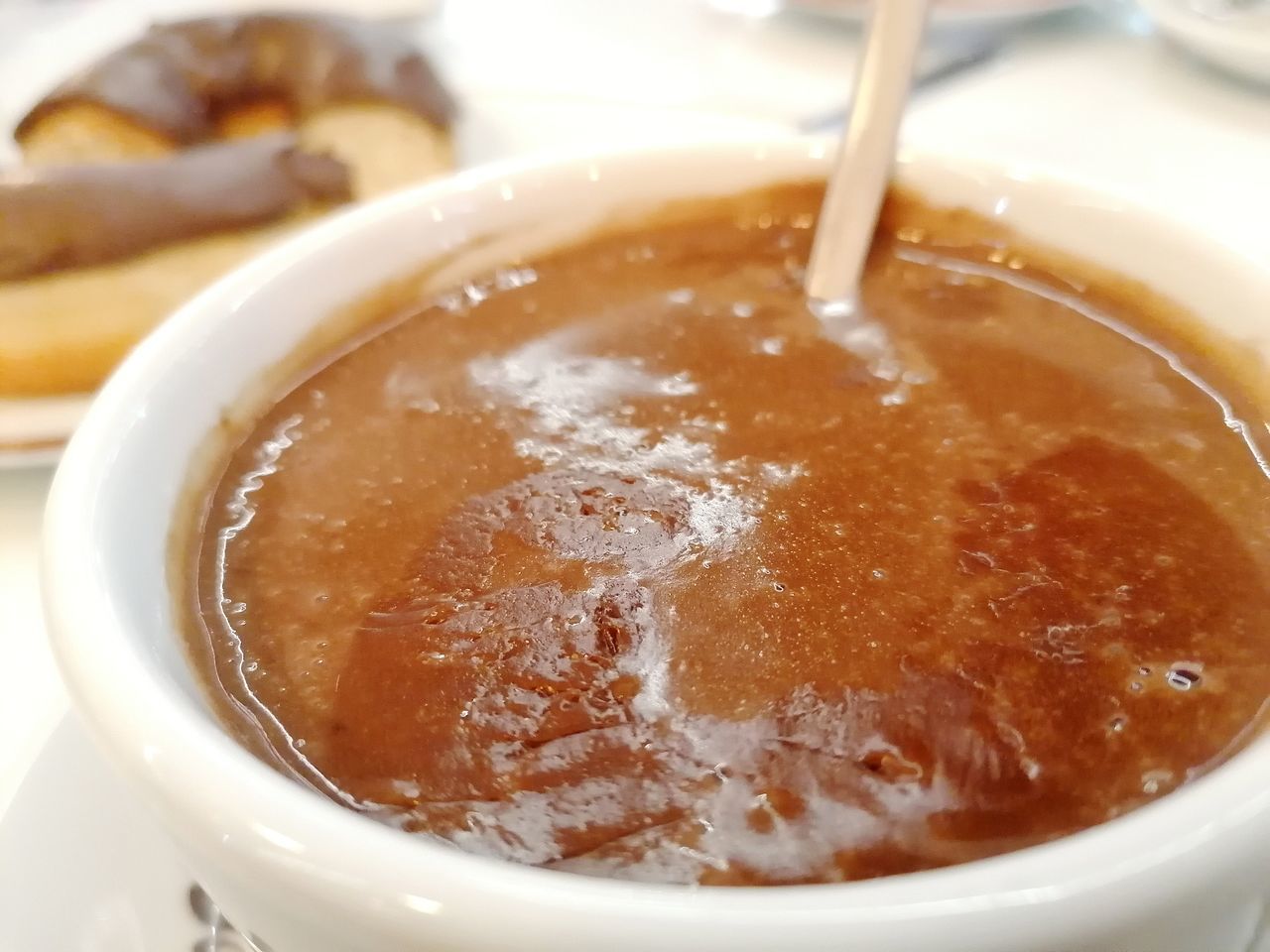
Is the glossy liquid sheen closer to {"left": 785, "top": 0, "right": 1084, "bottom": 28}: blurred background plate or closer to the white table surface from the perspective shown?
the white table surface

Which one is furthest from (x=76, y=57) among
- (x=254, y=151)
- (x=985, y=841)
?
(x=985, y=841)

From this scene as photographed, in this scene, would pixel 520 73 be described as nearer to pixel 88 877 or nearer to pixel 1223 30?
pixel 1223 30

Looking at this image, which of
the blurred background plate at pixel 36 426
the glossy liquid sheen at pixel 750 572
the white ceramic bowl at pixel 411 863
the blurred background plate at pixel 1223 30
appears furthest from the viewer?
the blurred background plate at pixel 1223 30

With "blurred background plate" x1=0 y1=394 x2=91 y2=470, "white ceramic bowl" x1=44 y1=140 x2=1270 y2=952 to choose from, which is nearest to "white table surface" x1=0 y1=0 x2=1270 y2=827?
"blurred background plate" x1=0 y1=394 x2=91 y2=470

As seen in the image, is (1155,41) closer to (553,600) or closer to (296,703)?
(553,600)

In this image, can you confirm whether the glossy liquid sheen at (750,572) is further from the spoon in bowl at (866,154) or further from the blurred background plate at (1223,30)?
the blurred background plate at (1223,30)

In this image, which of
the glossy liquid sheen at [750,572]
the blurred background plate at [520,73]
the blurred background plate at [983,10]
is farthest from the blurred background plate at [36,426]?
the blurred background plate at [983,10]
